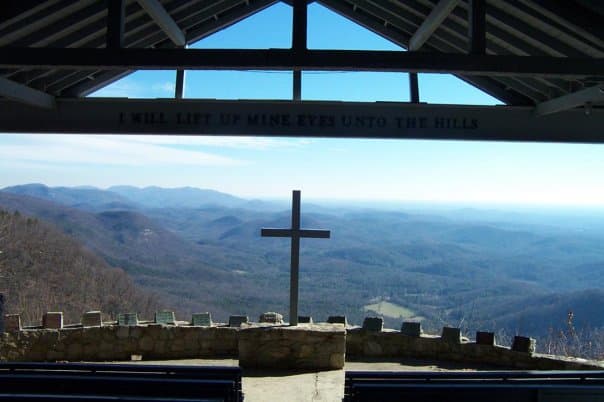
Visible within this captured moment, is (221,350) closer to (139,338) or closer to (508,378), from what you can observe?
(139,338)

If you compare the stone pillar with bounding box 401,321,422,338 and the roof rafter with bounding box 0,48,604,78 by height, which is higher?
the roof rafter with bounding box 0,48,604,78

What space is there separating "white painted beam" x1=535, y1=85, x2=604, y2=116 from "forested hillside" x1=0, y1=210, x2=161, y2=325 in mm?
24195

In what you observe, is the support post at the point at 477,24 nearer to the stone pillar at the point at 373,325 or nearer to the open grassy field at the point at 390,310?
the stone pillar at the point at 373,325

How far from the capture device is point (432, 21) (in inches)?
263

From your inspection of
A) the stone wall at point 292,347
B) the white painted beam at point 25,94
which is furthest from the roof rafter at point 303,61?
the stone wall at point 292,347

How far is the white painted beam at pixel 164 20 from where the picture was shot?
6.35 m

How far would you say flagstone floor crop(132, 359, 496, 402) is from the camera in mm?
6535

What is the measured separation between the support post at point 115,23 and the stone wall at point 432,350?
545 centimetres

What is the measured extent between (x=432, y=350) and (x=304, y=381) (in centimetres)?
236

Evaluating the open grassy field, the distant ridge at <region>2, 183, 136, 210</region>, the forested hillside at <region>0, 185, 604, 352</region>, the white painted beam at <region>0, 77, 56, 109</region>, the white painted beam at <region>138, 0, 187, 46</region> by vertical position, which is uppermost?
the distant ridge at <region>2, 183, 136, 210</region>

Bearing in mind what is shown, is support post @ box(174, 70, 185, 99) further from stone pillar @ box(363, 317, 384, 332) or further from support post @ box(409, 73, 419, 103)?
stone pillar @ box(363, 317, 384, 332)

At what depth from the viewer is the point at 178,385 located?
420 centimetres

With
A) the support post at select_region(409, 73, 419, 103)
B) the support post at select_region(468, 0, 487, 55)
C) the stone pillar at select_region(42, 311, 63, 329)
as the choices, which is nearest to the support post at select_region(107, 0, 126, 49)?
the support post at select_region(468, 0, 487, 55)

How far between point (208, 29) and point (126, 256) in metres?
67.1
